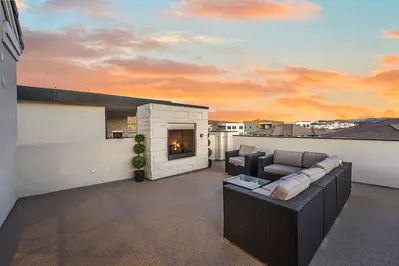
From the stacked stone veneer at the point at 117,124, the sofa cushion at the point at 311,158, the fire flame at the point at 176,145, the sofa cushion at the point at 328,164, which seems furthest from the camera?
the stacked stone veneer at the point at 117,124

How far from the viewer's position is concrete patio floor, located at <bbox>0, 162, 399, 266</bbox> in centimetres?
195

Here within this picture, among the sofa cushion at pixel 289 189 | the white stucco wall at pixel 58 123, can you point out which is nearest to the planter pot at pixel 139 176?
the white stucco wall at pixel 58 123

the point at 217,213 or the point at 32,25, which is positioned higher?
the point at 32,25

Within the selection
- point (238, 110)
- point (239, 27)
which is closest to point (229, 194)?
point (239, 27)

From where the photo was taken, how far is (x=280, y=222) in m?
1.66

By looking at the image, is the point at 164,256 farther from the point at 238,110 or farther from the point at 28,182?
the point at 238,110

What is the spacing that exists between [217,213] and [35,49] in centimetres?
631

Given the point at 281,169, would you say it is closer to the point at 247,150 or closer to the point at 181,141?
the point at 247,150

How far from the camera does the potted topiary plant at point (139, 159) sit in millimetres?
4957

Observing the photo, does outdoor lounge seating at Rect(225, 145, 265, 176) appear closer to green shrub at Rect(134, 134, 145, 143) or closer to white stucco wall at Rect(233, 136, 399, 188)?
white stucco wall at Rect(233, 136, 399, 188)

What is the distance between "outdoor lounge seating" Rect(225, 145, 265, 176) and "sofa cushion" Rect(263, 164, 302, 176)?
51 cm

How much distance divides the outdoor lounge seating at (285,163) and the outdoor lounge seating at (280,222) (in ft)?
6.00

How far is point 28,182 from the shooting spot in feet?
12.9

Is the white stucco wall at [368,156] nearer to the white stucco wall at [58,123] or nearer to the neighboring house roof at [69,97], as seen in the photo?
the neighboring house roof at [69,97]
